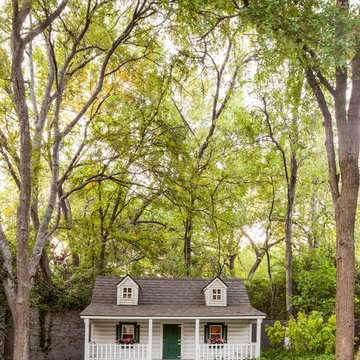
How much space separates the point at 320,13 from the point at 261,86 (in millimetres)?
8090

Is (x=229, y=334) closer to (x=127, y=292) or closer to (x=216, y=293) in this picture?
(x=216, y=293)

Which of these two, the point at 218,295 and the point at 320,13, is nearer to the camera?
the point at 320,13

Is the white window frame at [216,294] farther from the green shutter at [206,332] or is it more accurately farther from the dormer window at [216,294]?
the green shutter at [206,332]

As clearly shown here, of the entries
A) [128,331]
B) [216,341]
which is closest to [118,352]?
[128,331]

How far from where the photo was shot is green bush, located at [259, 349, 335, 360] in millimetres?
13211

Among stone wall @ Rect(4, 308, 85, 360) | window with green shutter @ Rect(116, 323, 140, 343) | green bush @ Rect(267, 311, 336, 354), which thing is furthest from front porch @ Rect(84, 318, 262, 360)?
stone wall @ Rect(4, 308, 85, 360)

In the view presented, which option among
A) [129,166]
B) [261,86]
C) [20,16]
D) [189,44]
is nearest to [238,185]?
[261,86]

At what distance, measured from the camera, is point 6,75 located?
44.1 ft

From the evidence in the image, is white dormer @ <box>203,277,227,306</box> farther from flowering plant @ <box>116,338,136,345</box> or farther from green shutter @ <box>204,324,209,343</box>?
flowering plant @ <box>116,338,136,345</box>

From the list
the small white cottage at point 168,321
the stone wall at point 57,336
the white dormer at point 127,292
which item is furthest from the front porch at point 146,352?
the stone wall at point 57,336

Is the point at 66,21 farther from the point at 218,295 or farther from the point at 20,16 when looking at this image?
the point at 218,295

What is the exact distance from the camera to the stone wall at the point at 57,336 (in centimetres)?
1538

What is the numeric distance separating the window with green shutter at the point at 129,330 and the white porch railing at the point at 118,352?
1.14 feet

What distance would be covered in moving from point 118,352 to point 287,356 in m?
6.12
